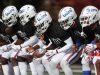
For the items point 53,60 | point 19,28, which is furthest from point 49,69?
point 19,28

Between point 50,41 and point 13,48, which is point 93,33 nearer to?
point 50,41

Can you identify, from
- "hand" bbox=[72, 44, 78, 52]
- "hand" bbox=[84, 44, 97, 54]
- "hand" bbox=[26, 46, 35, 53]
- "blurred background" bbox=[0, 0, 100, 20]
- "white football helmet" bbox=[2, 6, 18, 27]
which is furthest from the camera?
"blurred background" bbox=[0, 0, 100, 20]

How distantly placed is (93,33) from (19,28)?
1753 millimetres

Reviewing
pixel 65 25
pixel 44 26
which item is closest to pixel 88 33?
pixel 65 25

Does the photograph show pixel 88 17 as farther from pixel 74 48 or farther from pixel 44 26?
pixel 44 26

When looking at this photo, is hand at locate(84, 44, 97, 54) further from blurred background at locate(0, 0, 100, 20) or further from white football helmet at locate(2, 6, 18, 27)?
blurred background at locate(0, 0, 100, 20)

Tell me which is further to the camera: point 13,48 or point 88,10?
point 13,48

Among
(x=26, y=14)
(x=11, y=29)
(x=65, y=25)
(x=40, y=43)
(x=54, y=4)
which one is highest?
(x=54, y=4)

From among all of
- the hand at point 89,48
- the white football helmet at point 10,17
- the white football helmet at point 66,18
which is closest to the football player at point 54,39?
the white football helmet at point 66,18

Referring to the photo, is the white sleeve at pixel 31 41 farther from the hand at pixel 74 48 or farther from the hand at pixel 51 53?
the hand at pixel 74 48

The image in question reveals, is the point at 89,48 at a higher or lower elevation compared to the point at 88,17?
lower

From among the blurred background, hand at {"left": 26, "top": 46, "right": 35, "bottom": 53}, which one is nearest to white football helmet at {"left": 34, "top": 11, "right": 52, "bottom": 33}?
hand at {"left": 26, "top": 46, "right": 35, "bottom": 53}

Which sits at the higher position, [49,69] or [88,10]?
[88,10]

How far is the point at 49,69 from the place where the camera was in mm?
13055
